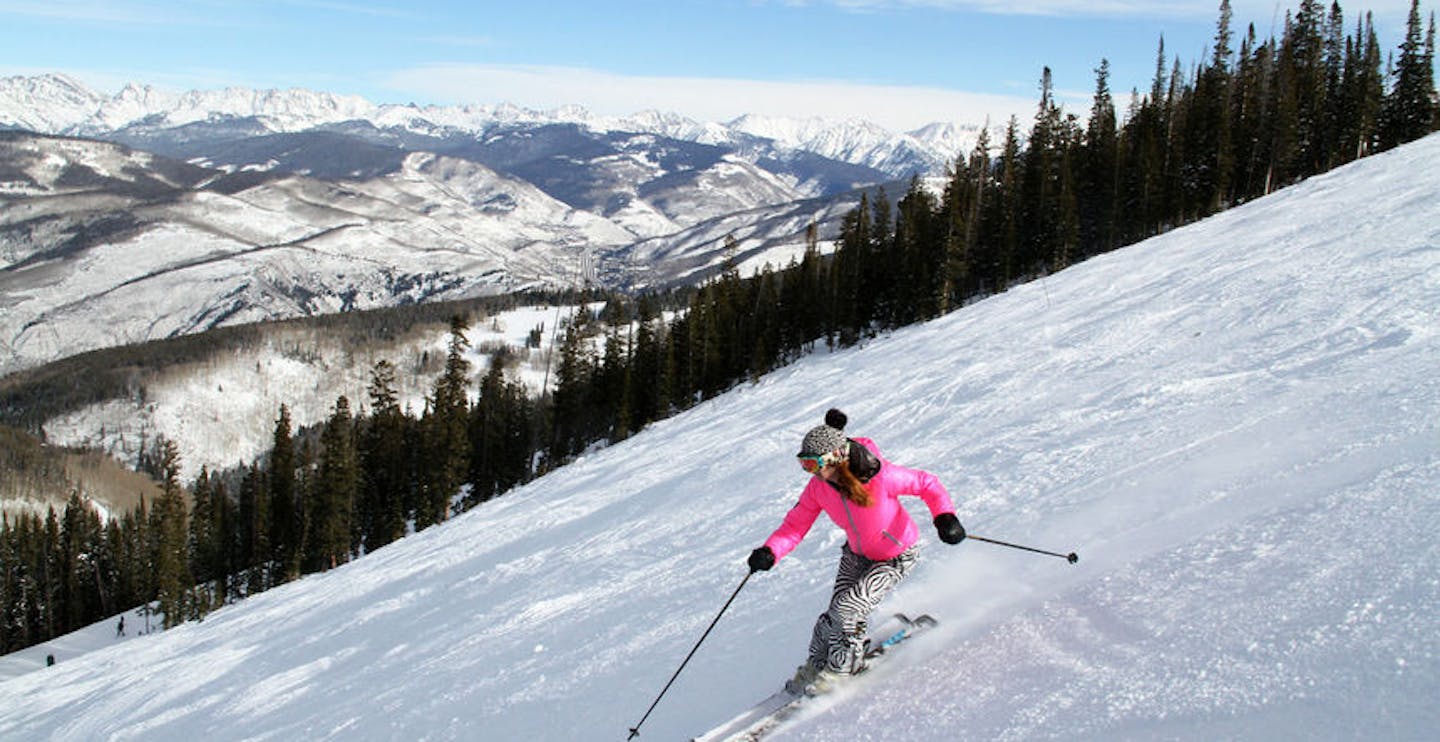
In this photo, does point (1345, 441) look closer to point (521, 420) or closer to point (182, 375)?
point (521, 420)

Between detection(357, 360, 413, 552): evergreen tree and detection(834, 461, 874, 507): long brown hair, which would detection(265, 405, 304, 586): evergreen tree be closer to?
detection(357, 360, 413, 552): evergreen tree

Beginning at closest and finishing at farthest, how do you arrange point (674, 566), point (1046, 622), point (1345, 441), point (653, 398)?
1. point (1046, 622)
2. point (1345, 441)
3. point (674, 566)
4. point (653, 398)

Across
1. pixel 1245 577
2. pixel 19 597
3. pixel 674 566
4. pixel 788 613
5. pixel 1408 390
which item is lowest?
pixel 19 597

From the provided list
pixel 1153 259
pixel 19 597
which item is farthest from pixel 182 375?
pixel 1153 259

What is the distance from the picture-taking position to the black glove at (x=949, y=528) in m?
5.91

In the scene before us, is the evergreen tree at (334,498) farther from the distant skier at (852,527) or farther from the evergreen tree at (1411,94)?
the evergreen tree at (1411,94)

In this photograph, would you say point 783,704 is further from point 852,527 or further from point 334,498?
point 334,498

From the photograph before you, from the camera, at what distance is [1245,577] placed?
6172 mm

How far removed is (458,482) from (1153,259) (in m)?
43.8

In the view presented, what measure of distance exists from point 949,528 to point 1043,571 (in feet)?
7.25

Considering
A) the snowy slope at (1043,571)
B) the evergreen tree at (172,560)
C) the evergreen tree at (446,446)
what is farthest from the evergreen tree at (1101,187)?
the evergreen tree at (172,560)

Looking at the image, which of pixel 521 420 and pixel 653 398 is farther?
pixel 521 420

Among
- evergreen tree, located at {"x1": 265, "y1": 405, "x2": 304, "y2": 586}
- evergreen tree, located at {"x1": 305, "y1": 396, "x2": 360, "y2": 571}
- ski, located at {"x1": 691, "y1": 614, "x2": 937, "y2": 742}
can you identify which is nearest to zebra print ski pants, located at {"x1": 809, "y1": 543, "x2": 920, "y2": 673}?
ski, located at {"x1": 691, "y1": 614, "x2": 937, "y2": 742}

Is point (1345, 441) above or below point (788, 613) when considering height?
above
